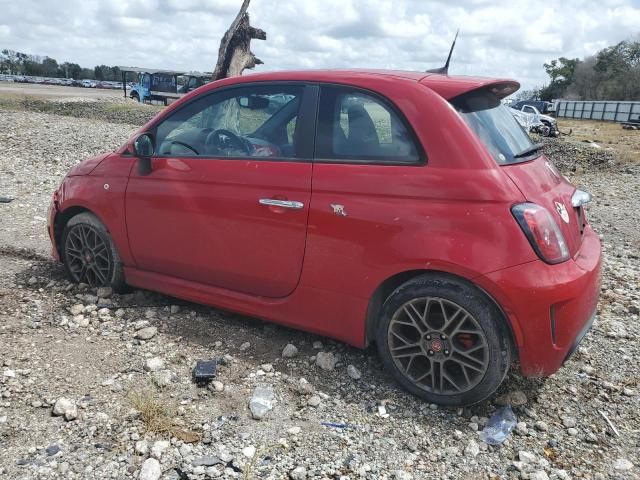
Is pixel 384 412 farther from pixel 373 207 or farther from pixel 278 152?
pixel 278 152

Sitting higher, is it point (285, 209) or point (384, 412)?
point (285, 209)

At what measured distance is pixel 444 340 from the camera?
3172mm

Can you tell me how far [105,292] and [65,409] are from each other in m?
1.61

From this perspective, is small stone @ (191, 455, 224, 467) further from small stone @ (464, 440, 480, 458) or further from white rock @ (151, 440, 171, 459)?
small stone @ (464, 440, 480, 458)

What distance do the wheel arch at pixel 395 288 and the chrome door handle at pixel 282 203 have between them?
0.68 meters

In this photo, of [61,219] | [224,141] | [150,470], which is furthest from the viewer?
[61,219]

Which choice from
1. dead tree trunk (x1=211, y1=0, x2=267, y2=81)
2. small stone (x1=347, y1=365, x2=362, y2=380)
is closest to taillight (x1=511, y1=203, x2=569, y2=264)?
small stone (x1=347, y1=365, x2=362, y2=380)

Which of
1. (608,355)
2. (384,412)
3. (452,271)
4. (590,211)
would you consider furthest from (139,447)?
(590,211)

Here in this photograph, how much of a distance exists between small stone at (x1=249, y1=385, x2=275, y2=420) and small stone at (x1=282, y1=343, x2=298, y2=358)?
1.31 ft

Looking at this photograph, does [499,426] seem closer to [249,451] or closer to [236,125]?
[249,451]

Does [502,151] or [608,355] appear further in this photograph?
[608,355]

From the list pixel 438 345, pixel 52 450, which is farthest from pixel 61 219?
pixel 438 345

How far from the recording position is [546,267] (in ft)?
9.50

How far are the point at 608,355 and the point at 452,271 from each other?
5.48ft
